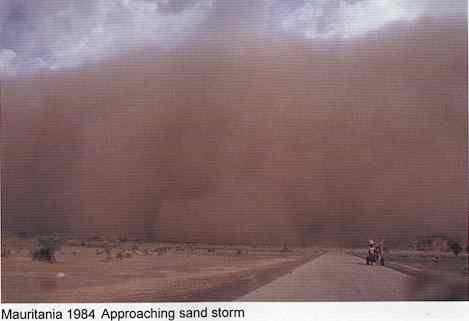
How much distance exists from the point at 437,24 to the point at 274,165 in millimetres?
4032

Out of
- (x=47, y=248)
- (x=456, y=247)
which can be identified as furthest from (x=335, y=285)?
(x=47, y=248)

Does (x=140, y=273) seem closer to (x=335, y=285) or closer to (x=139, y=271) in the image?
(x=139, y=271)

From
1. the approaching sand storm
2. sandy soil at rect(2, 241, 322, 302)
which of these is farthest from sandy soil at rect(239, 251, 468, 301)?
the approaching sand storm

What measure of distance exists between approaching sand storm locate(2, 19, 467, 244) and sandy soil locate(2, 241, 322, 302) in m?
0.58

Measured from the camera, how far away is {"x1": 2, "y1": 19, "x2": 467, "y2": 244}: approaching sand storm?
11570 mm

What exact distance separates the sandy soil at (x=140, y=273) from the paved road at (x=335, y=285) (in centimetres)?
40

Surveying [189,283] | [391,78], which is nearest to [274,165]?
[391,78]

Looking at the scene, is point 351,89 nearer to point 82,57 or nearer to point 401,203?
Result: point 401,203

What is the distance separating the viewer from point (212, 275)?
38.0 feet

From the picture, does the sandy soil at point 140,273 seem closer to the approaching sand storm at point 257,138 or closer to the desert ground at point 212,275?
the desert ground at point 212,275

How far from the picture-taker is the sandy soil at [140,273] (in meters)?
9.19

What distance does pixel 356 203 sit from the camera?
13695mm

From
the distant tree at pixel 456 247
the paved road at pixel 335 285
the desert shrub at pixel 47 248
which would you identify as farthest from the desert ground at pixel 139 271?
the distant tree at pixel 456 247

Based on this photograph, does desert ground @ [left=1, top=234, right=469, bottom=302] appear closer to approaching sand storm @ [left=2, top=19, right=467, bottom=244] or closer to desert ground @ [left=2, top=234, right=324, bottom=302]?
desert ground @ [left=2, top=234, right=324, bottom=302]
